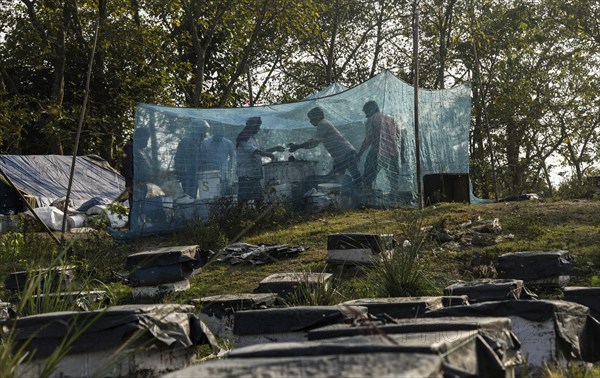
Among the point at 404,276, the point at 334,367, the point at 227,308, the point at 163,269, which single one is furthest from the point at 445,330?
the point at 163,269

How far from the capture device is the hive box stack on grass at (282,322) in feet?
17.8

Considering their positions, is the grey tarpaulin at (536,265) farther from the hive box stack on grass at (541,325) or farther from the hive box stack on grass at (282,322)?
the hive box stack on grass at (282,322)

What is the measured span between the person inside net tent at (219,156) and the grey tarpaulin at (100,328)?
848 cm

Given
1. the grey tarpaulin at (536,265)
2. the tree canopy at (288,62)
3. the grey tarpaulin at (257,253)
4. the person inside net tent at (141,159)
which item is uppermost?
the tree canopy at (288,62)

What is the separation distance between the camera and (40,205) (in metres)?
17.9

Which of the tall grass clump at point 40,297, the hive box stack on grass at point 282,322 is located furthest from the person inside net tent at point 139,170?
the hive box stack on grass at point 282,322

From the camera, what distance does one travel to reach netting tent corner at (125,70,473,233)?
43.3 feet

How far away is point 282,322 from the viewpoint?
18.3 ft

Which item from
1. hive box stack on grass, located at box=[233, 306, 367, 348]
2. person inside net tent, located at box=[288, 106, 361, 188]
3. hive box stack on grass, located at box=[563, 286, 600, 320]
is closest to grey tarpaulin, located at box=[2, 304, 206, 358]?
hive box stack on grass, located at box=[233, 306, 367, 348]

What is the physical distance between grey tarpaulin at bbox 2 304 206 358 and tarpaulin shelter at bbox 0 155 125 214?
1322cm

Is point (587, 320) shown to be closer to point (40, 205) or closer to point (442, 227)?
point (442, 227)

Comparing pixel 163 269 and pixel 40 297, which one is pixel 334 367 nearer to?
pixel 40 297

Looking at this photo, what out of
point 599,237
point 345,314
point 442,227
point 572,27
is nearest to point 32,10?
point 572,27

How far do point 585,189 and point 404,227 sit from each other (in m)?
8.92
